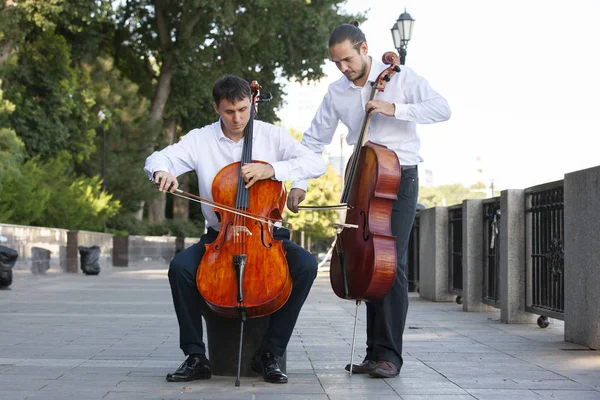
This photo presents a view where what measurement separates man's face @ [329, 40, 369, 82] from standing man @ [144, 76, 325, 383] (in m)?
0.51

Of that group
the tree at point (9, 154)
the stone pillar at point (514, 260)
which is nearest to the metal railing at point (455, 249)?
the stone pillar at point (514, 260)

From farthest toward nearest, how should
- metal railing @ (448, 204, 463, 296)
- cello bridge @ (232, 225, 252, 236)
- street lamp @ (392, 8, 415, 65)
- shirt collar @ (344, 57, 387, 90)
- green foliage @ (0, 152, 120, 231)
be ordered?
1. green foliage @ (0, 152, 120, 231)
2. street lamp @ (392, 8, 415, 65)
3. metal railing @ (448, 204, 463, 296)
4. shirt collar @ (344, 57, 387, 90)
5. cello bridge @ (232, 225, 252, 236)

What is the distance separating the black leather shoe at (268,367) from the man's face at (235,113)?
4.19ft

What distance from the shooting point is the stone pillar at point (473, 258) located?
12.4 meters

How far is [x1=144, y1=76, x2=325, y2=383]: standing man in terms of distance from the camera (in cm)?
591

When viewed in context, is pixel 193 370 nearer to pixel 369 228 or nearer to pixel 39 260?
pixel 369 228

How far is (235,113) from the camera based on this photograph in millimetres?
6043

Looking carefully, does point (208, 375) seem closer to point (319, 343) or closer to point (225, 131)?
point (225, 131)

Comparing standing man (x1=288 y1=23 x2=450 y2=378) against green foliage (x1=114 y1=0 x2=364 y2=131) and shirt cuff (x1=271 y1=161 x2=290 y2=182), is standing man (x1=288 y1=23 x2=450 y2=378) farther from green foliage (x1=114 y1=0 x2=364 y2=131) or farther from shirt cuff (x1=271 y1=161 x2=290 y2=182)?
green foliage (x1=114 y1=0 x2=364 y2=131)

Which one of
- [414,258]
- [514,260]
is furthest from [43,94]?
[514,260]

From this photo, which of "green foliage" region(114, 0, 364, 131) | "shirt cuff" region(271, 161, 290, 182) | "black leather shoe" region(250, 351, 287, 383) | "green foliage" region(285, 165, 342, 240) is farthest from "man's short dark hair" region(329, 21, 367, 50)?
"green foliage" region(285, 165, 342, 240)

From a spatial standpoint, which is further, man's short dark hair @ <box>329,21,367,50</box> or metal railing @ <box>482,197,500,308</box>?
metal railing @ <box>482,197,500,308</box>

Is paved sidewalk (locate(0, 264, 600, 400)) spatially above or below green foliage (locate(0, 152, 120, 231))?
below

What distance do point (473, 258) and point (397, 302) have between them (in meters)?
6.27
